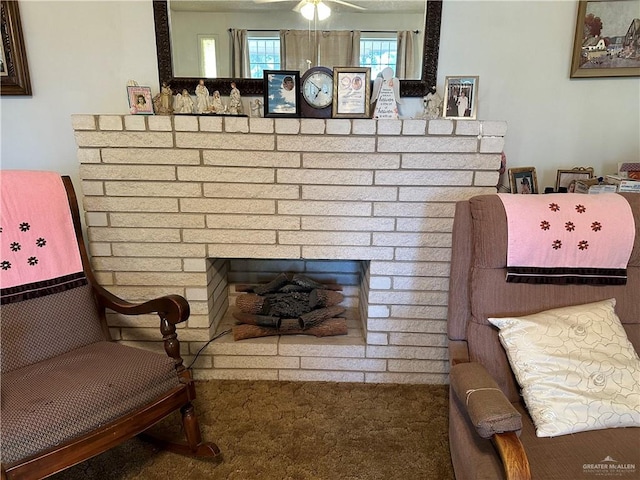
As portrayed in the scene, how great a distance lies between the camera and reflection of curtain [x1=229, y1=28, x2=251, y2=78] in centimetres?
191

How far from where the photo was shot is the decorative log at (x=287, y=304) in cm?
210

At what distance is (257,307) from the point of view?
2105mm

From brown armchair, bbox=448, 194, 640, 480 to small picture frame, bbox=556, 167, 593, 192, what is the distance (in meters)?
0.52

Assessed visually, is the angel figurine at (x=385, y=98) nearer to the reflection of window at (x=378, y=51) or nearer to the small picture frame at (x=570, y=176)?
the reflection of window at (x=378, y=51)

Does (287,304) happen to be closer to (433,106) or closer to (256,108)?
(256,108)

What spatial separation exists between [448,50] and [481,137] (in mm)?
528

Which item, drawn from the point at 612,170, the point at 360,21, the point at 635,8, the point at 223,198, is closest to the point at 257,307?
the point at 223,198

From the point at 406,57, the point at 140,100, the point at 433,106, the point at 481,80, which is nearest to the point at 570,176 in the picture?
the point at 481,80

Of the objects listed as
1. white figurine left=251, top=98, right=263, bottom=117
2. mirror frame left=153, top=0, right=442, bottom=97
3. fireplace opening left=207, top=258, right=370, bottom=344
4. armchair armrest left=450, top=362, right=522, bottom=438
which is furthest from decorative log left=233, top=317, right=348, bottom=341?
mirror frame left=153, top=0, right=442, bottom=97

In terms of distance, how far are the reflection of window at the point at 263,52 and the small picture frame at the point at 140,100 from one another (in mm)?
497

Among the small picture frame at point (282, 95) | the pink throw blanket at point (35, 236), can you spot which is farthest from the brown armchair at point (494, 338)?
the pink throw blanket at point (35, 236)

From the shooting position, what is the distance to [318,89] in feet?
5.85

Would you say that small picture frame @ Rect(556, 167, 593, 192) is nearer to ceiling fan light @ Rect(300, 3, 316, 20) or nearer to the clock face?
the clock face

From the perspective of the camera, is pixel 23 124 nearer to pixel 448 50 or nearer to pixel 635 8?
pixel 448 50
